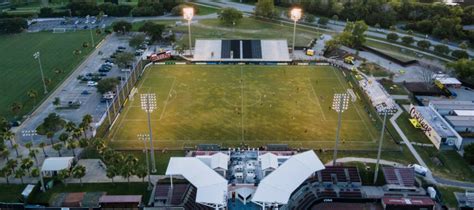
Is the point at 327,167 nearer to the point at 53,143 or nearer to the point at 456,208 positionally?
the point at 456,208

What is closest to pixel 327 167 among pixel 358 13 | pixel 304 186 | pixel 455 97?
pixel 304 186

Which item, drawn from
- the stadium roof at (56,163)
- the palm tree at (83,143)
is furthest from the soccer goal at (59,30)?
the stadium roof at (56,163)

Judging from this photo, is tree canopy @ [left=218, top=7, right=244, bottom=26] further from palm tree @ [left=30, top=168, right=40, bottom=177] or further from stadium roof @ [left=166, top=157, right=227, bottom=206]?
palm tree @ [left=30, top=168, right=40, bottom=177]

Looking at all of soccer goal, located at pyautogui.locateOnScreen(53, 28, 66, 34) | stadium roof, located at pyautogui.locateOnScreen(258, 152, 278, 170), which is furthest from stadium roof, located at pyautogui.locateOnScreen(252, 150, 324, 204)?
soccer goal, located at pyautogui.locateOnScreen(53, 28, 66, 34)

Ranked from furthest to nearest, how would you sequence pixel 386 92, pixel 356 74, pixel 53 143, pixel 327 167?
pixel 356 74 < pixel 386 92 < pixel 53 143 < pixel 327 167

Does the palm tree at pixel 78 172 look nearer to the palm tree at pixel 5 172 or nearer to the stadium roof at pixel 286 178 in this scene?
the palm tree at pixel 5 172

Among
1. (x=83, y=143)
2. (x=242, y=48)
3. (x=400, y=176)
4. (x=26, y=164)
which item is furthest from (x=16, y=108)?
(x=400, y=176)
